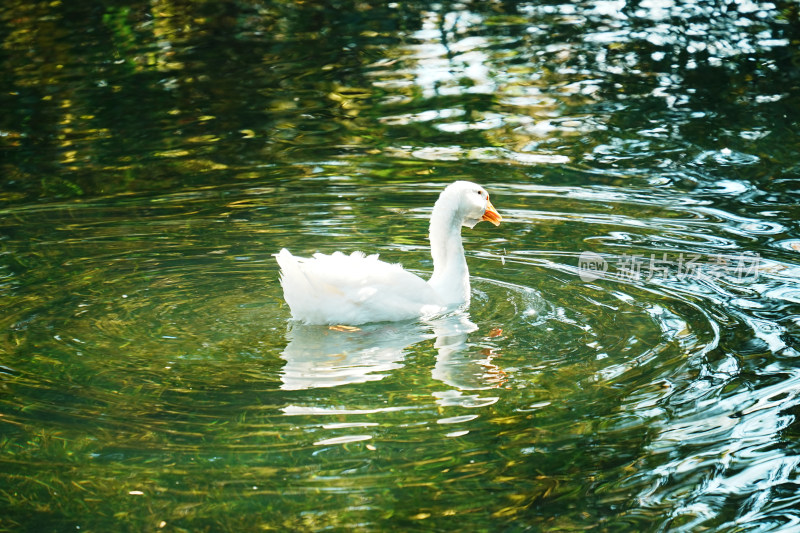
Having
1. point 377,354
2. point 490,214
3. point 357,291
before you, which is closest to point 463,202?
point 490,214

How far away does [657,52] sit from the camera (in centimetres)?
1455

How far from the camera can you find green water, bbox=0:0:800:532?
5.20 m

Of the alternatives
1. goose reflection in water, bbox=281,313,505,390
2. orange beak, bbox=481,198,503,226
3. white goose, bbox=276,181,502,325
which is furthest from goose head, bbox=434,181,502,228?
goose reflection in water, bbox=281,313,505,390

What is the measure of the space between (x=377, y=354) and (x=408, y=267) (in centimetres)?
201

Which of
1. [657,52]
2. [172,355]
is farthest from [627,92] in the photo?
[172,355]

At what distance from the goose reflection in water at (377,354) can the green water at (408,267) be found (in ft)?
0.09

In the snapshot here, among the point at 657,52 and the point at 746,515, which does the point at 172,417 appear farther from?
the point at 657,52

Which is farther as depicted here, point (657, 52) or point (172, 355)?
point (657, 52)

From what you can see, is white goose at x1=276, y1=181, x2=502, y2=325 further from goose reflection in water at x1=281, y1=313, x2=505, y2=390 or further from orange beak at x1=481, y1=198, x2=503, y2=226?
orange beak at x1=481, y1=198, x2=503, y2=226

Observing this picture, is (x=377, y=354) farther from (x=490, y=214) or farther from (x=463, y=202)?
(x=490, y=214)

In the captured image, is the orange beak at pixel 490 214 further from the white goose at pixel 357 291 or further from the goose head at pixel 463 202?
the white goose at pixel 357 291

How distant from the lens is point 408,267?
855 centimetres

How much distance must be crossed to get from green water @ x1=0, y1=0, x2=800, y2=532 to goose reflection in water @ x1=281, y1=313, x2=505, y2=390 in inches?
1.1

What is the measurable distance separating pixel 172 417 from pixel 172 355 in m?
0.83
